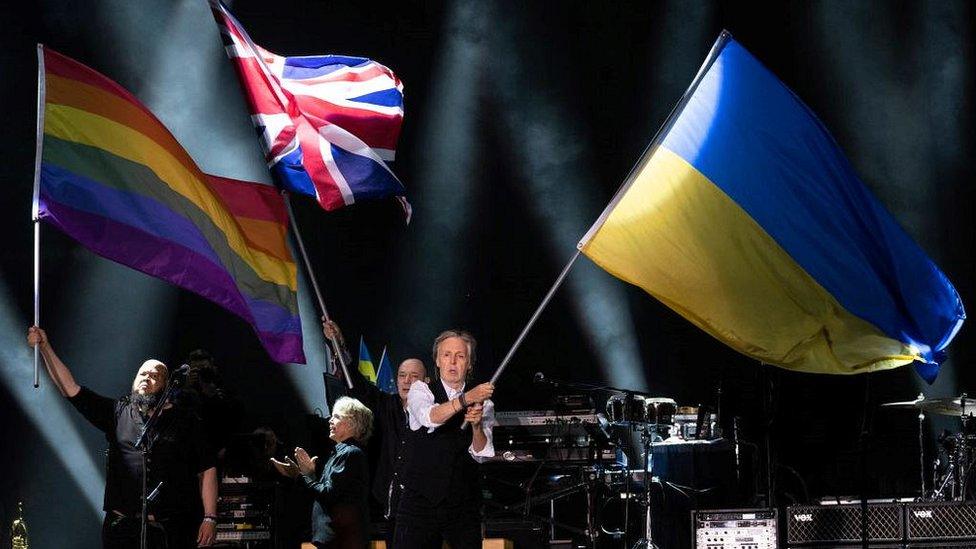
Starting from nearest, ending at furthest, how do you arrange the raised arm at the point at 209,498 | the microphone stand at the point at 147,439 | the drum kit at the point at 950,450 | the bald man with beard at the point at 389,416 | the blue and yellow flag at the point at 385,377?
the microphone stand at the point at 147,439 → the raised arm at the point at 209,498 → the bald man with beard at the point at 389,416 → the drum kit at the point at 950,450 → the blue and yellow flag at the point at 385,377

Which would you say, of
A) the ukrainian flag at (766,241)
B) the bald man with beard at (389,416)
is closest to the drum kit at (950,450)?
the ukrainian flag at (766,241)

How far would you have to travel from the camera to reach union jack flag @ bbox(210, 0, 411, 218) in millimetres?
7914

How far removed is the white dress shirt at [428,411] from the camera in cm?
579

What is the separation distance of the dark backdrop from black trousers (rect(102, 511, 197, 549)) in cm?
478

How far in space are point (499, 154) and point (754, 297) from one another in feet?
20.6

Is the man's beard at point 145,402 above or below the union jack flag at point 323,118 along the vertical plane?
below

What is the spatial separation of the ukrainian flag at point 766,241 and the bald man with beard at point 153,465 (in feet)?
8.05

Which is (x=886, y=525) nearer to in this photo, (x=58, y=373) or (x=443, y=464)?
(x=443, y=464)

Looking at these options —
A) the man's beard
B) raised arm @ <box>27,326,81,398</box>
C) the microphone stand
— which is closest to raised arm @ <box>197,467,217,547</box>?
the microphone stand

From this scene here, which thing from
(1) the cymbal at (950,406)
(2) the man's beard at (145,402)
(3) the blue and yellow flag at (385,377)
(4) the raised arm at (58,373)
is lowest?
(2) the man's beard at (145,402)

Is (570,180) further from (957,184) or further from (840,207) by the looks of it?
(840,207)

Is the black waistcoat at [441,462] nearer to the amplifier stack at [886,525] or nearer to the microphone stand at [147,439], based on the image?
the microphone stand at [147,439]

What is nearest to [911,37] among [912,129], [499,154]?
[912,129]

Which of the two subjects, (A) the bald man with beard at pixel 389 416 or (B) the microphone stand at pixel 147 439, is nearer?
(B) the microphone stand at pixel 147 439
